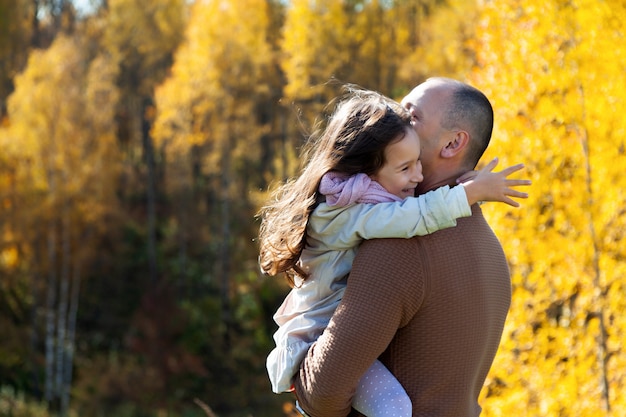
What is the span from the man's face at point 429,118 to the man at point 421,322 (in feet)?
0.61

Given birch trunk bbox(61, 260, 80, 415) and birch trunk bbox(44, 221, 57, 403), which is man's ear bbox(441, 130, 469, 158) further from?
birch trunk bbox(44, 221, 57, 403)

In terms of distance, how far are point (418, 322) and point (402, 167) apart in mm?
373

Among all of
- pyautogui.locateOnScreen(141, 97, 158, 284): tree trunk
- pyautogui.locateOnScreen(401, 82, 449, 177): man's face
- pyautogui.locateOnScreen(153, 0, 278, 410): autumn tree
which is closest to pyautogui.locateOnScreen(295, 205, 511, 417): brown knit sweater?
pyautogui.locateOnScreen(401, 82, 449, 177): man's face

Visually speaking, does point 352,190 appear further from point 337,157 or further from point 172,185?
point 172,185

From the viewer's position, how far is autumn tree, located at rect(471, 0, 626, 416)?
5008 millimetres

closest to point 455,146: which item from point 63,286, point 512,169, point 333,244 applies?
point 512,169

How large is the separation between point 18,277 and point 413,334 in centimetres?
1831

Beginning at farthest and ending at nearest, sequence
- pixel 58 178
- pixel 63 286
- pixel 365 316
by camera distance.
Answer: pixel 63 286 < pixel 58 178 < pixel 365 316

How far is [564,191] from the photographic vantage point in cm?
545


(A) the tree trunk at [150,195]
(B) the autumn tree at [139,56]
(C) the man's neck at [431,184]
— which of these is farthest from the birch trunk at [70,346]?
(C) the man's neck at [431,184]

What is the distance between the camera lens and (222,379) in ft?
56.0

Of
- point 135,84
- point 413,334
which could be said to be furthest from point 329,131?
point 135,84

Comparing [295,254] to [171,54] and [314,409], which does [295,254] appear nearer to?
[314,409]

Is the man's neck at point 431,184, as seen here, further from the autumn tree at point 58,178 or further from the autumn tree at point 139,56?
the autumn tree at point 139,56
